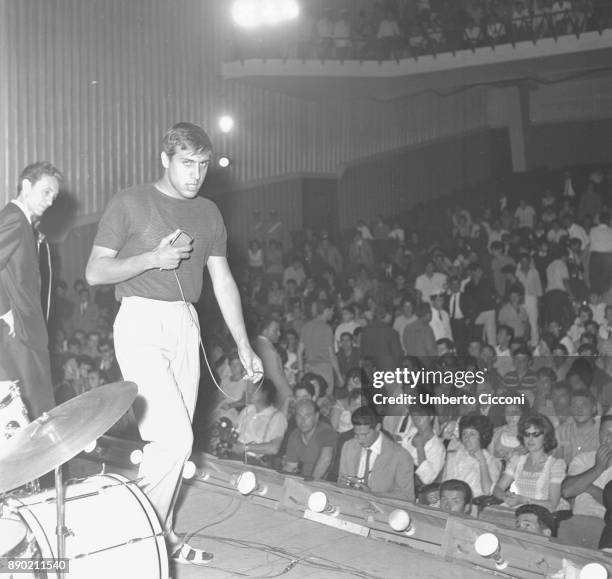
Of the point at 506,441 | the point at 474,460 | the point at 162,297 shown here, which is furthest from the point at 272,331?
the point at 162,297

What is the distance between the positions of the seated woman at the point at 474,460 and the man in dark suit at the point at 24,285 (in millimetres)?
2425

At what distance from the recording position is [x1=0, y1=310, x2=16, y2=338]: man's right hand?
3.77 m

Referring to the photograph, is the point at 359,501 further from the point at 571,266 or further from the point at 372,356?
the point at 571,266

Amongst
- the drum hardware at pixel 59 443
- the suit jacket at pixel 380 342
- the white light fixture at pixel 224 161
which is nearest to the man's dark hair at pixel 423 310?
the suit jacket at pixel 380 342

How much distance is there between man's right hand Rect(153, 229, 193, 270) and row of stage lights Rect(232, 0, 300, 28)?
10025 millimetres

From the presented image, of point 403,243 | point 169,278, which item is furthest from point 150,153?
point 169,278

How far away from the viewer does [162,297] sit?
3064 mm

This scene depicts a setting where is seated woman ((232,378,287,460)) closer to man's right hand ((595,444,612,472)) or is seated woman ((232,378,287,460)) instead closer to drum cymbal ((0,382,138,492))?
man's right hand ((595,444,612,472))

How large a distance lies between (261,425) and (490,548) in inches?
122

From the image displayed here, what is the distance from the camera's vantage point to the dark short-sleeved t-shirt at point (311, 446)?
218 inches

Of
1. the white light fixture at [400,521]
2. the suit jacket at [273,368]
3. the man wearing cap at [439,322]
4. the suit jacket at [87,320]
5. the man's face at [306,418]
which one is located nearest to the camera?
the white light fixture at [400,521]

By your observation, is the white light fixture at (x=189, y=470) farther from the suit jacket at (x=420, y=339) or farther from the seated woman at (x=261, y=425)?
the suit jacket at (x=420, y=339)

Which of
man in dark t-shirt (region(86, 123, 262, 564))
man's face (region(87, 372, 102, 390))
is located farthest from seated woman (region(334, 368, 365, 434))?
man in dark t-shirt (region(86, 123, 262, 564))

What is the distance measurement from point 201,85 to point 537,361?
684 centimetres
